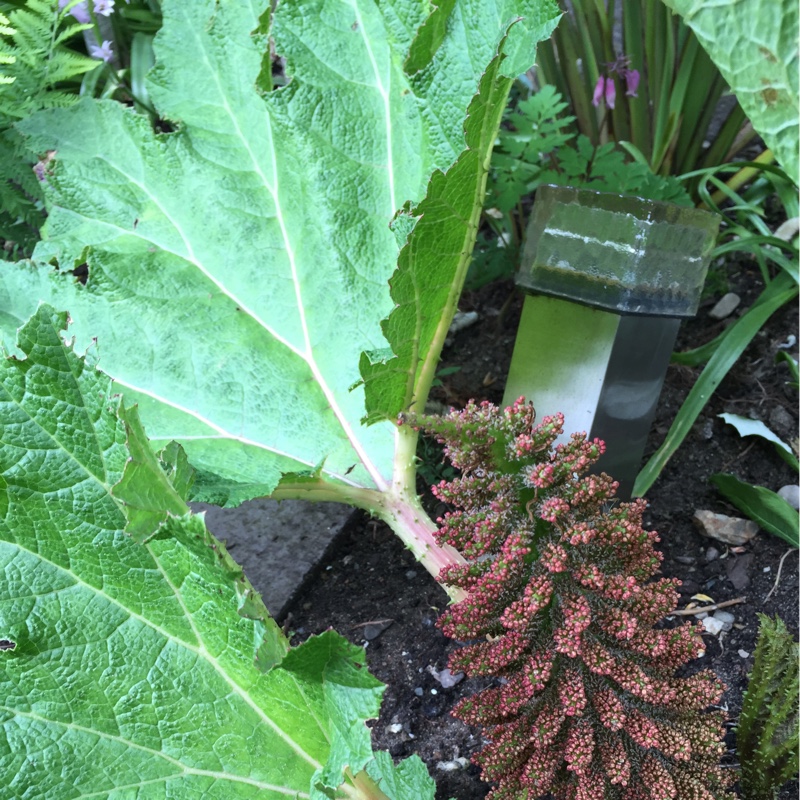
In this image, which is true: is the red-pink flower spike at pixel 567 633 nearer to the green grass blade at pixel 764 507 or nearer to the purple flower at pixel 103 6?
the green grass blade at pixel 764 507

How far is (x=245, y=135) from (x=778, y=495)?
3.94 feet

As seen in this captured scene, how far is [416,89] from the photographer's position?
49.8 inches

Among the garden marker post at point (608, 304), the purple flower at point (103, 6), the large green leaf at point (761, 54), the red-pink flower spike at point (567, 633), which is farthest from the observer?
the purple flower at point (103, 6)

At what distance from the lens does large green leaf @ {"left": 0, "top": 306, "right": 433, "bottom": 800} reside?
3.38 ft

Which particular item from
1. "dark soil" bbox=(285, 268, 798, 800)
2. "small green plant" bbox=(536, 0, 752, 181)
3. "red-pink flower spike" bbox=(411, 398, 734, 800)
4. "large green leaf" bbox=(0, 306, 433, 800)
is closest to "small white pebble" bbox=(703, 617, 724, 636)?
"dark soil" bbox=(285, 268, 798, 800)

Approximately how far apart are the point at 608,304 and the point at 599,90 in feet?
2.58

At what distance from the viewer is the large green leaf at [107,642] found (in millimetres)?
1031

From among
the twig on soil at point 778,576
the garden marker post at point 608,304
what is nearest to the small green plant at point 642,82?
the garden marker post at point 608,304

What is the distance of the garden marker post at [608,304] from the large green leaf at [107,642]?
2.24 ft

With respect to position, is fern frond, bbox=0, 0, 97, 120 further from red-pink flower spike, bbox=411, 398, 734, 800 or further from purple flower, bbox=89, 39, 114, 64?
red-pink flower spike, bbox=411, 398, 734, 800

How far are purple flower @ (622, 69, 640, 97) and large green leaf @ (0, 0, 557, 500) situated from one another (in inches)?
27.5

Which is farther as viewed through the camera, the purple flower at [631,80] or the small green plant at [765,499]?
the purple flower at [631,80]

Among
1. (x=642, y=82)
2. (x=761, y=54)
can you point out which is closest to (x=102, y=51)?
(x=642, y=82)

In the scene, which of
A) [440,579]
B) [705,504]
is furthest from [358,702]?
[705,504]
